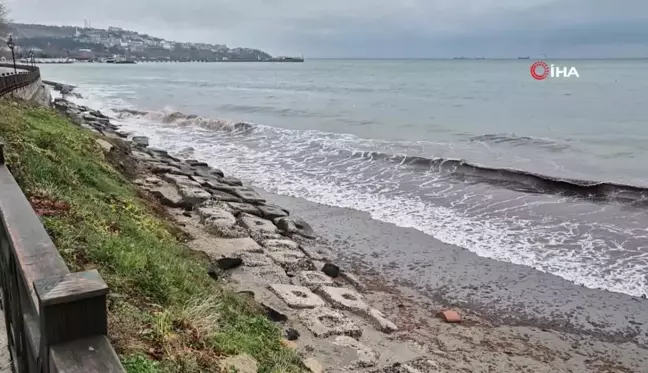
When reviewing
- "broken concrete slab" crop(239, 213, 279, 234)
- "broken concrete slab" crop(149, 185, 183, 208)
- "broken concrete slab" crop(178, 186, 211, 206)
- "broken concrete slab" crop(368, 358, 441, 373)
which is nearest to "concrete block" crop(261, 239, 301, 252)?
"broken concrete slab" crop(239, 213, 279, 234)

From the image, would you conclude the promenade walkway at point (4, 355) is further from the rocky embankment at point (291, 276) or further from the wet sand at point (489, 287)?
the wet sand at point (489, 287)

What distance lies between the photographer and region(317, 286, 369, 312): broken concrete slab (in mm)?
8266

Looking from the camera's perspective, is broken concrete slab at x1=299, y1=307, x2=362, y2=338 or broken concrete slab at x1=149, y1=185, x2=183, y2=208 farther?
broken concrete slab at x1=149, y1=185, x2=183, y2=208

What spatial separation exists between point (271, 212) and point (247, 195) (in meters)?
1.75

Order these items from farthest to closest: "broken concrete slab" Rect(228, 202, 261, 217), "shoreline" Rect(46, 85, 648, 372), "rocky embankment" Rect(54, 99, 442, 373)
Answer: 1. "broken concrete slab" Rect(228, 202, 261, 217)
2. "shoreline" Rect(46, 85, 648, 372)
3. "rocky embankment" Rect(54, 99, 442, 373)

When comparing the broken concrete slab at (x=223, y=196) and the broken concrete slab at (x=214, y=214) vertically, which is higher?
the broken concrete slab at (x=214, y=214)

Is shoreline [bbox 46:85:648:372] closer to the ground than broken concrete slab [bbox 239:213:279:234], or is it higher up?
closer to the ground

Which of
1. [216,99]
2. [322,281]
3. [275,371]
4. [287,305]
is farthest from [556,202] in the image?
[216,99]

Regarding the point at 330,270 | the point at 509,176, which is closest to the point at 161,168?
the point at 330,270

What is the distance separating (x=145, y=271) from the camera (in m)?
5.14

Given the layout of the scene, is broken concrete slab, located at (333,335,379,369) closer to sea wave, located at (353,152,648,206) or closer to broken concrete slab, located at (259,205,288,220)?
broken concrete slab, located at (259,205,288,220)

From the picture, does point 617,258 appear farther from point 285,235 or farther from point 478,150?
point 478,150

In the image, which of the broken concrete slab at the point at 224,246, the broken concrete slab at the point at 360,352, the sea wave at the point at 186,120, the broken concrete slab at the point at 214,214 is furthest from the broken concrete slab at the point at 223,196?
the sea wave at the point at 186,120

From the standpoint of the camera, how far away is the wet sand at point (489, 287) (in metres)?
8.80
